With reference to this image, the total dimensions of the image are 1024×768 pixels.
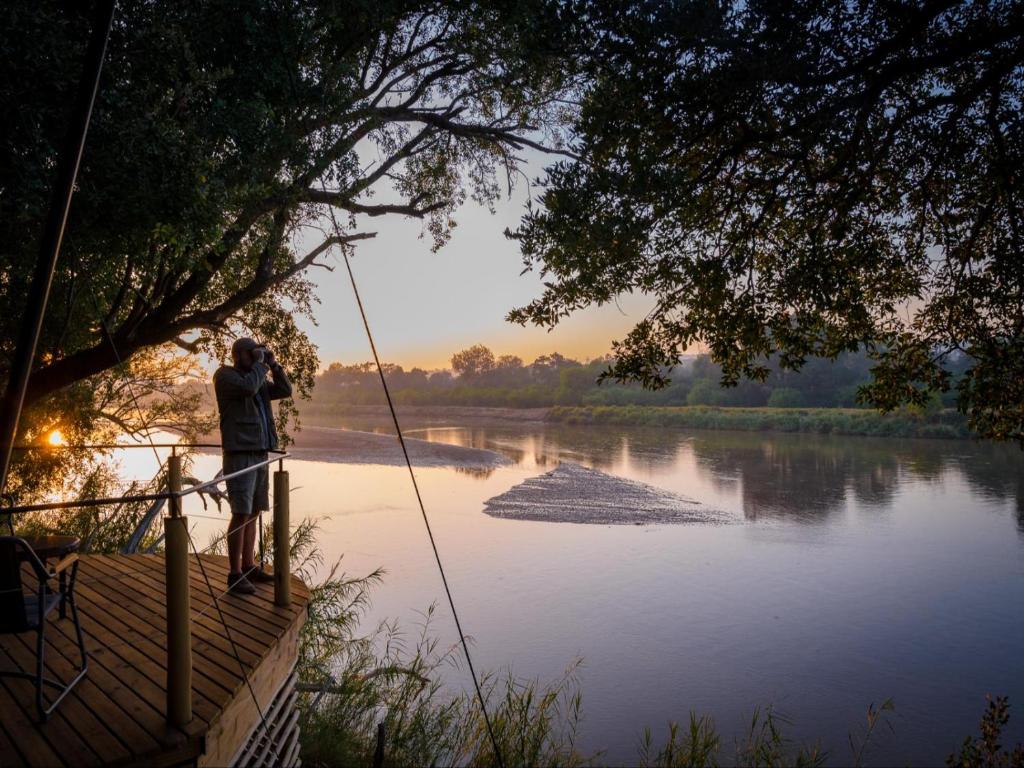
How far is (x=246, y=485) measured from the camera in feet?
17.2

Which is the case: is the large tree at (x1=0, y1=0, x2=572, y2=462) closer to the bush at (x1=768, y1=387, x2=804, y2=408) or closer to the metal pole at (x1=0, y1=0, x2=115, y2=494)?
the metal pole at (x1=0, y1=0, x2=115, y2=494)

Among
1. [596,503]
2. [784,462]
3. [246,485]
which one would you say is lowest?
[596,503]

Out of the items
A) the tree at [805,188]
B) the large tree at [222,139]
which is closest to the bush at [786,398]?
the large tree at [222,139]

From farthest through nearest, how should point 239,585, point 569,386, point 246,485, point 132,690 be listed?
point 569,386 < point 239,585 < point 246,485 < point 132,690

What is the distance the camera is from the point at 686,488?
23781mm

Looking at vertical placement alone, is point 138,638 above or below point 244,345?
below

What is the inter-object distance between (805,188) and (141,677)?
22.0ft

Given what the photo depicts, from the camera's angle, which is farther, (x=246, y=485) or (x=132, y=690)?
(x=246, y=485)

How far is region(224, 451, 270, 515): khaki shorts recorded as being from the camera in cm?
518

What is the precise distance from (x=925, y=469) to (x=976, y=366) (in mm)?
24058

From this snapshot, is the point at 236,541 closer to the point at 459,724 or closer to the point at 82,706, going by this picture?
the point at 82,706

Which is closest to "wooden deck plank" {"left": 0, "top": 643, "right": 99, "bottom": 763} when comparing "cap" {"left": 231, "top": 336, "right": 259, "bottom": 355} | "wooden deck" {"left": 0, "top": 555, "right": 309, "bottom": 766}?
"wooden deck" {"left": 0, "top": 555, "right": 309, "bottom": 766}

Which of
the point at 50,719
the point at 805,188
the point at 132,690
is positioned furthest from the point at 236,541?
the point at 805,188

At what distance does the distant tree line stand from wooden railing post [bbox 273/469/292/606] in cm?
4309
